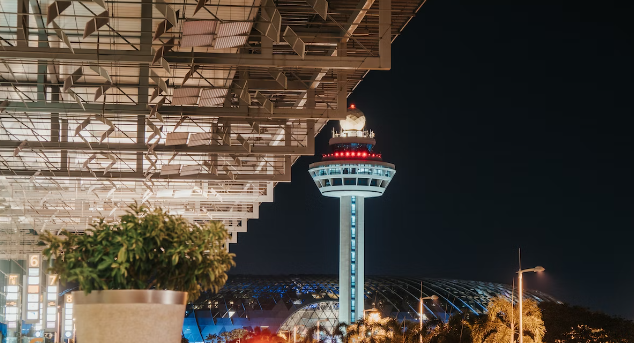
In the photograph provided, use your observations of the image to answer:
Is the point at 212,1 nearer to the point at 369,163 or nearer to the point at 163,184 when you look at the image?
the point at 163,184

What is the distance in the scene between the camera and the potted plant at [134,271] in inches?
553

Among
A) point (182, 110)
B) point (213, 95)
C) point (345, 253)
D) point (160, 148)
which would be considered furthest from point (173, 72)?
point (345, 253)

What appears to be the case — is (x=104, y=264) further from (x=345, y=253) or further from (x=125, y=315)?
(x=345, y=253)

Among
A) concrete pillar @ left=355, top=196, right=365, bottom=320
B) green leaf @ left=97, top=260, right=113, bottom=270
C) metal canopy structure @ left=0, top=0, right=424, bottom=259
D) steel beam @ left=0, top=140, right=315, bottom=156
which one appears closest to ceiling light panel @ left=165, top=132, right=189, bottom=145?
metal canopy structure @ left=0, top=0, right=424, bottom=259

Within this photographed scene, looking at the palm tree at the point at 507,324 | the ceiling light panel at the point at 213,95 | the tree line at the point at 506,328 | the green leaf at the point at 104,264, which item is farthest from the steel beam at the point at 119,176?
the green leaf at the point at 104,264

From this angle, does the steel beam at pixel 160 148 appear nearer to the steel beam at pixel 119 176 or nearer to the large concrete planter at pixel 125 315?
the steel beam at pixel 119 176

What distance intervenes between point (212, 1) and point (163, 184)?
1290 inches

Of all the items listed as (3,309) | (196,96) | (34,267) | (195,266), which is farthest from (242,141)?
(195,266)

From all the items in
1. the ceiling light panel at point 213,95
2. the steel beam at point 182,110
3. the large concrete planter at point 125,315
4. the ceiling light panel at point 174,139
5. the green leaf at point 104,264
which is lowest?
the large concrete planter at point 125,315

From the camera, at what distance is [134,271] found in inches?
560

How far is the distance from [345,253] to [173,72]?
109783 mm

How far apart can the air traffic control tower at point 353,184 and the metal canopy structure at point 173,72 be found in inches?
3485

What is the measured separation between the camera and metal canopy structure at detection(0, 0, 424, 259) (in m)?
30.0

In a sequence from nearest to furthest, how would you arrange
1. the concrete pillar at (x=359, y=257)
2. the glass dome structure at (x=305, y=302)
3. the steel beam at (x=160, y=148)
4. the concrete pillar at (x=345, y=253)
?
the steel beam at (x=160, y=148)
the concrete pillar at (x=359, y=257)
the concrete pillar at (x=345, y=253)
the glass dome structure at (x=305, y=302)
